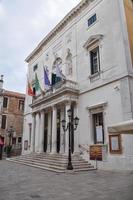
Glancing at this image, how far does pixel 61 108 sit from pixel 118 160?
7830 mm

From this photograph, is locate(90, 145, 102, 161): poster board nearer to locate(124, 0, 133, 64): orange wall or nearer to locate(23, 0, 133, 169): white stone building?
locate(23, 0, 133, 169): white stone building

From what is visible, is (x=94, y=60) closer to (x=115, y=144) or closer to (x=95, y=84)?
(x=95, y=84)

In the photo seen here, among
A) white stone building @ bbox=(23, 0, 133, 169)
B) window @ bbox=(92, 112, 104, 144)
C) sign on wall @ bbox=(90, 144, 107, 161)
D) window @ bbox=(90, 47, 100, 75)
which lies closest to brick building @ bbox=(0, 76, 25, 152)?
white stone building @ bbox=(23, 0, 133, 169)

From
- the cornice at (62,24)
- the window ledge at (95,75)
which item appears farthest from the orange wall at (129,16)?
the cornice at (62,24)

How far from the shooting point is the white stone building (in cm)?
1180

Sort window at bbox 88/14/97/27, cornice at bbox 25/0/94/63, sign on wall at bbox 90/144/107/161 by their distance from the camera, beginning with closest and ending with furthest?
sign on wall at bbox 90/144/107/161 → window at bbox 88/14/97/27 → cornice at bbox 25/0/94/63

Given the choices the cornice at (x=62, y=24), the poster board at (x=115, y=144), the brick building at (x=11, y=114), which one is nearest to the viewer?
the poster board at (x=115, y=144)

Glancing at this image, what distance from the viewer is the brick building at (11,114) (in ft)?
104

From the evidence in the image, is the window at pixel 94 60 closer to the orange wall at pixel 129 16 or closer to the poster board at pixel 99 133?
the orange wall at pixel 129 16

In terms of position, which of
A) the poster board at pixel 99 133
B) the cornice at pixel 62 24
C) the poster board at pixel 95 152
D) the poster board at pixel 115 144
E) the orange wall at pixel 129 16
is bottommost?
the poster board at pixel 95 152

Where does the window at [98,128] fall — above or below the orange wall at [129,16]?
below

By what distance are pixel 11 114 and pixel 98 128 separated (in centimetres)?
2287

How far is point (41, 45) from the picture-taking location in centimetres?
2334

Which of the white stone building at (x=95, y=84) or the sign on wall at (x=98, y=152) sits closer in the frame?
the white stone building at (x=95, y=84)
